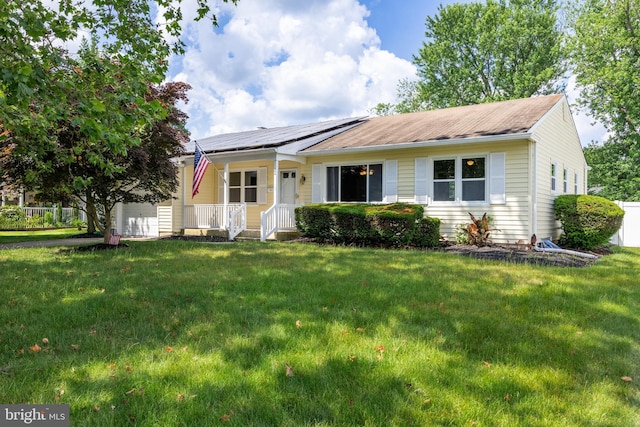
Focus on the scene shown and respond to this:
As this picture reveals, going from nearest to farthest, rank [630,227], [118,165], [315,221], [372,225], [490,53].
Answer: [118,165], [372,225], [315,221], [630,227], [490,53]

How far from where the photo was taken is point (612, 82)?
24.6m

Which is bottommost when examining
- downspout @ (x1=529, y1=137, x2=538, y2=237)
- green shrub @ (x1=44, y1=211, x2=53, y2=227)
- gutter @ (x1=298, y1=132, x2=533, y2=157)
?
green shrub @ (x1=44, y1=211, x2=53, y2=227)

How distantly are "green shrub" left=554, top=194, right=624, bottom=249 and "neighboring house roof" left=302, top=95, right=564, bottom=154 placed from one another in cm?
273

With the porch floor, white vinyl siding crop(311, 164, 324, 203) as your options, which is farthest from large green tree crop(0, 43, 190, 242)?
white vinyl siding crop(311, 164, 324, 203)

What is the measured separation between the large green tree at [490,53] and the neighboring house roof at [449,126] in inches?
587

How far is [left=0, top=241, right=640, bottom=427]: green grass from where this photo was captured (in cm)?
257

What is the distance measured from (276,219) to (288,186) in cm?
227

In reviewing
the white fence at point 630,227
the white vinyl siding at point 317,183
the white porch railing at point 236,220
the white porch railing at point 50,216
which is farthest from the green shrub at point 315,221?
the white porch railing at point 50,216

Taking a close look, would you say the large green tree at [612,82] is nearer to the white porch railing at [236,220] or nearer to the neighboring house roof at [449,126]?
the neighboring house roof at [449,126]

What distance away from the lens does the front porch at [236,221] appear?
13789mm

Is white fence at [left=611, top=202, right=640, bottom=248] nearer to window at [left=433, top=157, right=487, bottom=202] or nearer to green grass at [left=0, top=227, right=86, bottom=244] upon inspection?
window at [left=433, top=157, right=487, bottom=202]

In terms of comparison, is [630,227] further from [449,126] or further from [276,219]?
[276,219]

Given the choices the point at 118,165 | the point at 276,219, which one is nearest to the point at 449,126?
the point at 276,219

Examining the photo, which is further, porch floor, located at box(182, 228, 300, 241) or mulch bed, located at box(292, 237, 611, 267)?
porch floor, located at box(182, 228, 300, 241)
